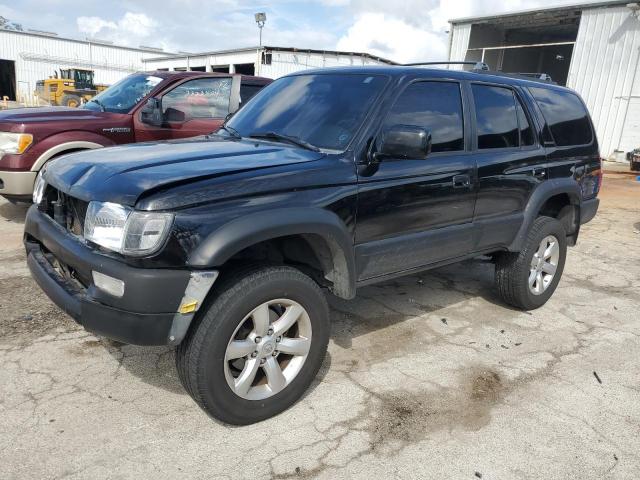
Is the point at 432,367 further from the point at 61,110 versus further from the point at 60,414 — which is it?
the point at 61,110

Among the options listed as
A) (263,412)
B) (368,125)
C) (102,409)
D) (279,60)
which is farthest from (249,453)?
(279,60)

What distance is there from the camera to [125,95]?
21.7 feet

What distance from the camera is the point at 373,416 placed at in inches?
110

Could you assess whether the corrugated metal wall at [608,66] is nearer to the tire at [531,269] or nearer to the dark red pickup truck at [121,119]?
the dark red pickup truck at [121,119]

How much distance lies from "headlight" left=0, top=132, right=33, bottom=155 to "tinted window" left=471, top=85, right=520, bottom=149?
4.76 meters

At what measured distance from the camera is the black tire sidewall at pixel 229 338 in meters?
2.38

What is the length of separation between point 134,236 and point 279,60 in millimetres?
27078

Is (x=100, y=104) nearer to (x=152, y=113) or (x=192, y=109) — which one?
(x=152, y=113)

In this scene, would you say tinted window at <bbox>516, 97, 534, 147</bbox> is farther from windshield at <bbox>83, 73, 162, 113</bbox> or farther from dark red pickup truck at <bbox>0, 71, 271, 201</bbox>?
windshield at <bbox>83, 73, 162, 113</bbox>

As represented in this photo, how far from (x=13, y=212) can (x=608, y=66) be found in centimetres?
1666

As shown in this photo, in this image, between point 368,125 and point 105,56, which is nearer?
point 368,125

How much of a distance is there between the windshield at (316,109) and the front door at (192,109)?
9.32 ft

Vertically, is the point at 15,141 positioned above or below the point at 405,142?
below

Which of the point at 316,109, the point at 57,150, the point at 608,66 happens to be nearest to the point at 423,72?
the point at 316,109
